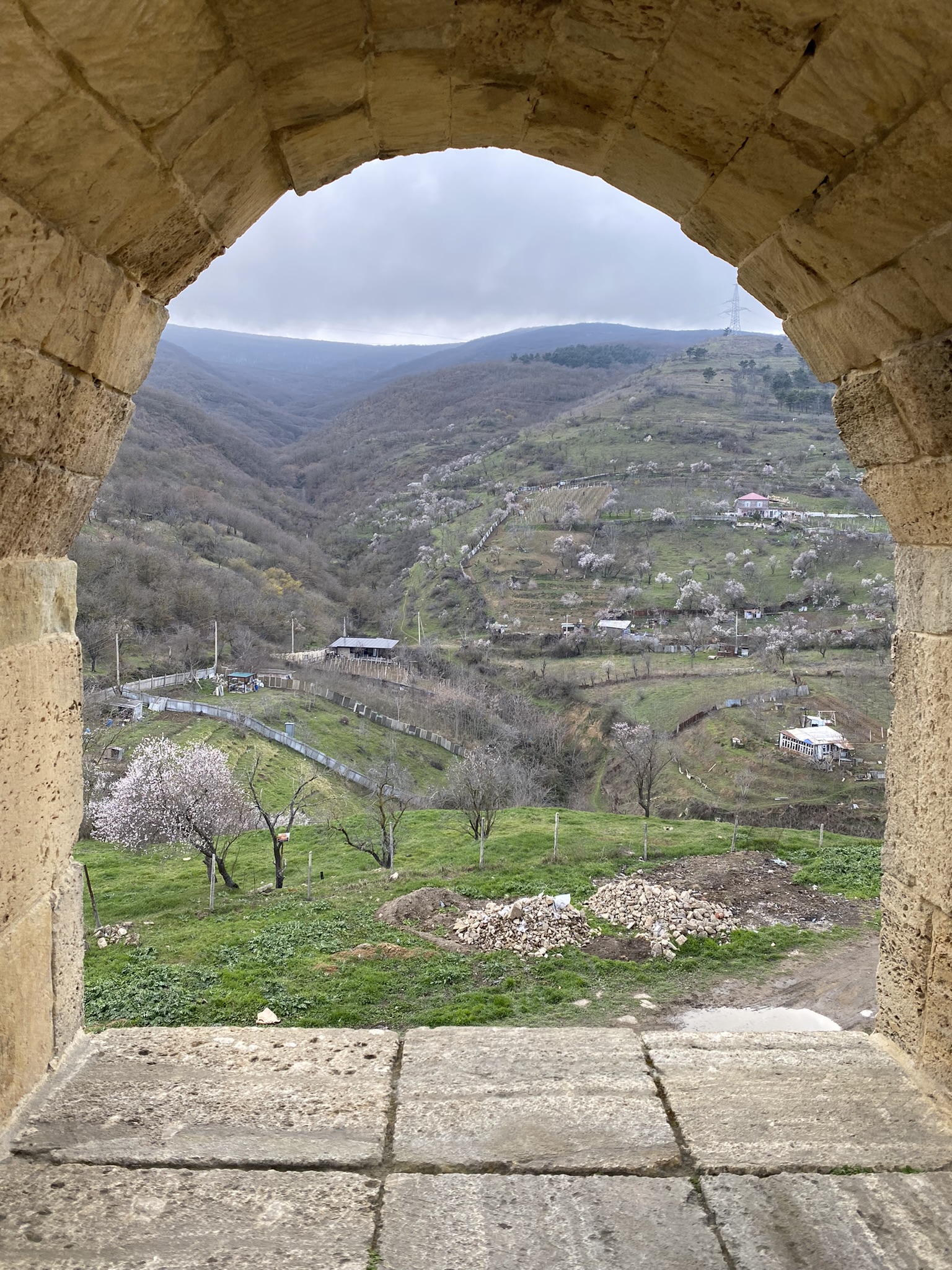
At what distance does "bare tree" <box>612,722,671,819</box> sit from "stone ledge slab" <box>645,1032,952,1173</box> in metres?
15.7

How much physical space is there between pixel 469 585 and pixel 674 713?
69.3 feet

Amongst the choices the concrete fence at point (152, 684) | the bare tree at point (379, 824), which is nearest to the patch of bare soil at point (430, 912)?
the bare tree at point (379, 824)

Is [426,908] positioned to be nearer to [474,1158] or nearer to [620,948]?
[620,948]

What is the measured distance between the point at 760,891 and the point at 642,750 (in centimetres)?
1316

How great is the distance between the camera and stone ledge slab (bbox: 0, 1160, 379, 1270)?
1.58 meters

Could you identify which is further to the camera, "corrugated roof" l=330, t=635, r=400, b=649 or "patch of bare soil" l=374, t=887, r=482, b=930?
"corrugated roof" l=330, t=635, r=400, b=649

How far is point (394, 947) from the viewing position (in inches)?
281

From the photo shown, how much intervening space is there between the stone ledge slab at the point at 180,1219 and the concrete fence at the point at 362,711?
85.6ft

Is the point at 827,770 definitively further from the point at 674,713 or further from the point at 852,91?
the point at 852,91

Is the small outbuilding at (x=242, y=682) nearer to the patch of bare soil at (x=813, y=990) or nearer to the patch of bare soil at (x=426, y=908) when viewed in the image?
the patch of bare soil at (x=426, y=908)

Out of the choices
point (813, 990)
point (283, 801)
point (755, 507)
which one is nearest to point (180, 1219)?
point (813, 990)

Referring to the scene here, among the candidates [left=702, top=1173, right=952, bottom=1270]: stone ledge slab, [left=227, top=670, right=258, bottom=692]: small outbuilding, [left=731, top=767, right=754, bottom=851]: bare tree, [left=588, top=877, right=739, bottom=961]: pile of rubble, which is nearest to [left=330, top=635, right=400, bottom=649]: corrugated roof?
[left=227, top=670, right=258, bottom=692]: small outbuilding

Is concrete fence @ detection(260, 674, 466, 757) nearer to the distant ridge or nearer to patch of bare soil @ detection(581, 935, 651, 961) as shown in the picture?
patch of bare soil @ detection(581, 935, 651, 961)

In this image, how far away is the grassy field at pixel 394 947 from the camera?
573 centimetres
